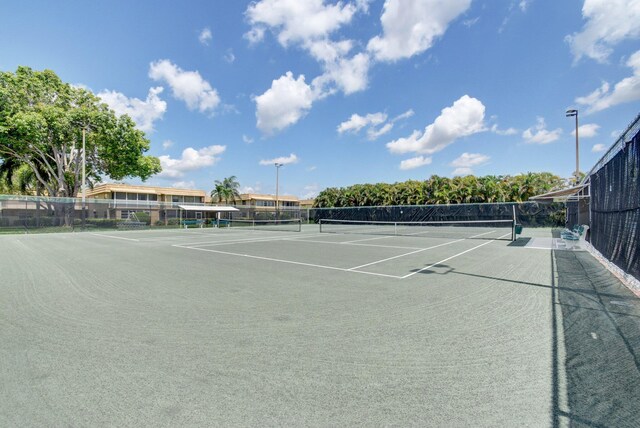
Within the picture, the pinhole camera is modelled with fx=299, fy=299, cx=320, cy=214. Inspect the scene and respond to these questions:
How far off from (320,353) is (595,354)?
A: 3.00m

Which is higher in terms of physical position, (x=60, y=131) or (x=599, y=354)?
(x=60, y=131)

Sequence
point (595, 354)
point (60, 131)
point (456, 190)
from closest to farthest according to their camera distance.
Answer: point (595, 354) < point (60, 131) < point (456, 190)

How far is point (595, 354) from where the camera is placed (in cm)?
326

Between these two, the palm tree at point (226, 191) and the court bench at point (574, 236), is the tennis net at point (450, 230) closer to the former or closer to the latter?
the court bench at point (574, 236)

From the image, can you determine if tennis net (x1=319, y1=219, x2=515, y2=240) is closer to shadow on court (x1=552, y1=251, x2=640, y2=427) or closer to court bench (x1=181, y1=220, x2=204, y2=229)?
shadow on court (x1=552, y1=251, x2=640, y2=427)

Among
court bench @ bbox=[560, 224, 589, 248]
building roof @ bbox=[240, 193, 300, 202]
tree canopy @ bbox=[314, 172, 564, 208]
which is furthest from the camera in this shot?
building roof @ bbox=[240, 193, 300, 202]

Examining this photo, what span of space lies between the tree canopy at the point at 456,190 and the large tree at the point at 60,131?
106 feet

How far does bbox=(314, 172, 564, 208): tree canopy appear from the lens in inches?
1441

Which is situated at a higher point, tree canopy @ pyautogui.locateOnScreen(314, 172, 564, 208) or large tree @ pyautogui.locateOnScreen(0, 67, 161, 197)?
large tree @ pyautogui.locateOnScreen(0, 67, 161, 197)

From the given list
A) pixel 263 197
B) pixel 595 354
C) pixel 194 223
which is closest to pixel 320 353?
pixel 595 354

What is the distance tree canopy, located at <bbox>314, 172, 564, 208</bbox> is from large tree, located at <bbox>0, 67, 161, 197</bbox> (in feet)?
106

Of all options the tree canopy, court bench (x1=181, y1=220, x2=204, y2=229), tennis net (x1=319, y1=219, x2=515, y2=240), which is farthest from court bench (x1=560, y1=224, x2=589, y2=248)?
court bench (x1=181, y1=220, x2=204, y2=229)

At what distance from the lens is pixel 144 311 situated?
4.74 metres

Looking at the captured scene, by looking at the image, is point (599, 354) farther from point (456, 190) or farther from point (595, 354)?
point (456, 190)
